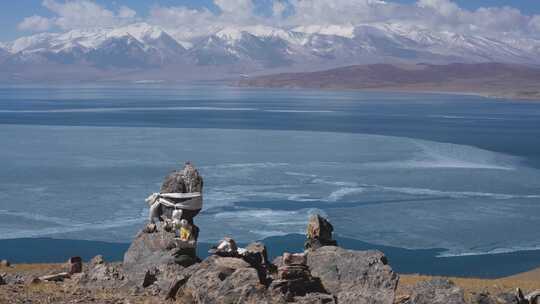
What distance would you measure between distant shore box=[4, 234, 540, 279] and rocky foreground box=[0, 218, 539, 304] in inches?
424

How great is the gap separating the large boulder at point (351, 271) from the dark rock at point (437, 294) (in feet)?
1.24

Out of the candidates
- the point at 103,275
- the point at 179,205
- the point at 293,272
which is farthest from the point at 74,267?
the point at 293,272

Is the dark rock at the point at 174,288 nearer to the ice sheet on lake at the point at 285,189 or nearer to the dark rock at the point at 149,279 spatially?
the dark rock at the point at 149,279

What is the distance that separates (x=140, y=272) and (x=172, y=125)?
6108 cm

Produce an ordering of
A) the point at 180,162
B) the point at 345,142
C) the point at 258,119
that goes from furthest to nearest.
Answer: the point at 258,119
the point at 345,142
the point at 180,162

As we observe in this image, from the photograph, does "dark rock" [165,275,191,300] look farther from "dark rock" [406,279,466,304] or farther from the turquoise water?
the turquoise water

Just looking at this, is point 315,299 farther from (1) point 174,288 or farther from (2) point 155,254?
(2) point 155,254

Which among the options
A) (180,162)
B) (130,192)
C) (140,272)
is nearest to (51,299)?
(140,272)

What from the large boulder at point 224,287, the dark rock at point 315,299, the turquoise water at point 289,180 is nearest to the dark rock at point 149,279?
the large boulder at point 224,287

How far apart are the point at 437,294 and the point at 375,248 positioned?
589 inches

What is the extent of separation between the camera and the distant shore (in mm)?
23250

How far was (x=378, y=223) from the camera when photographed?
27.9 m

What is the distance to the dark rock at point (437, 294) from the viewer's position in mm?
9727

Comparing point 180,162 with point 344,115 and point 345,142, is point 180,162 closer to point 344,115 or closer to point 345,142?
point 345,142
